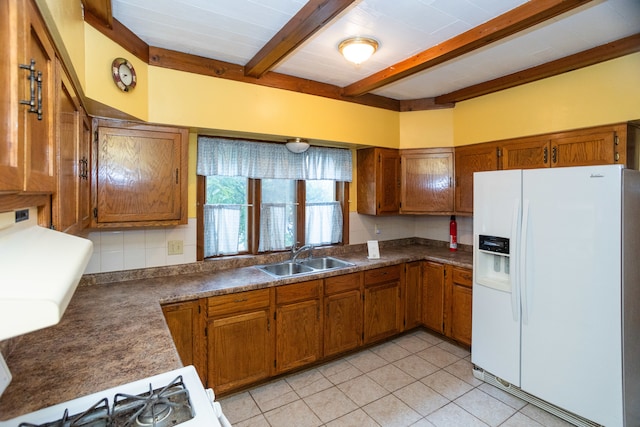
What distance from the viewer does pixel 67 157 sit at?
4.41 feet

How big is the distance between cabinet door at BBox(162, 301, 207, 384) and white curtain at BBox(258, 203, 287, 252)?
98 centimetres

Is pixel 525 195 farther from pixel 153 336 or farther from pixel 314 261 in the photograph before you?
pixel 153 336

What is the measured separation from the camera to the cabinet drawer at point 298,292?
2.53 meters

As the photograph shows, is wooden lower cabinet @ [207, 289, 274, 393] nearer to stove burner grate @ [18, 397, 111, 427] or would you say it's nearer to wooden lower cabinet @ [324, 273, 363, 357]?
wooden lower cabinet @ [324, 273, 363, 357]

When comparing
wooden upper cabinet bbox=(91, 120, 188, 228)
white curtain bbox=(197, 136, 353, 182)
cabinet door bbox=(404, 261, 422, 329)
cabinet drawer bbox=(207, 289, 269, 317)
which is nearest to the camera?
wooden upper cabinet bbox=(91, 120, 188, 228)

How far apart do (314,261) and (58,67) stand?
247 centimetres

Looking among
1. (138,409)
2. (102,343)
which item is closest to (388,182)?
(102,343)

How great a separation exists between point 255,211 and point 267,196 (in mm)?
190

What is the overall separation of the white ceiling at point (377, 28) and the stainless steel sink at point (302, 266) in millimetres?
1716

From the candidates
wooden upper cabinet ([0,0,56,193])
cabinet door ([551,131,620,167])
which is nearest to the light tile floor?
cabinet door ([551,131,620,167])

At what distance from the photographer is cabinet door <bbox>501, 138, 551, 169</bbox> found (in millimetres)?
2721

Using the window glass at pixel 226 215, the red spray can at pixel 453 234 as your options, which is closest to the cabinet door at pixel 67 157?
the window glass at pixel 226 215

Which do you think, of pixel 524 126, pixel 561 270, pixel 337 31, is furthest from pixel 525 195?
pixel 337 31

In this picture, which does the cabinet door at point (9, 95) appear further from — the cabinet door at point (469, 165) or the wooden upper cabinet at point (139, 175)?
the cabinet door at point (469, 165)
